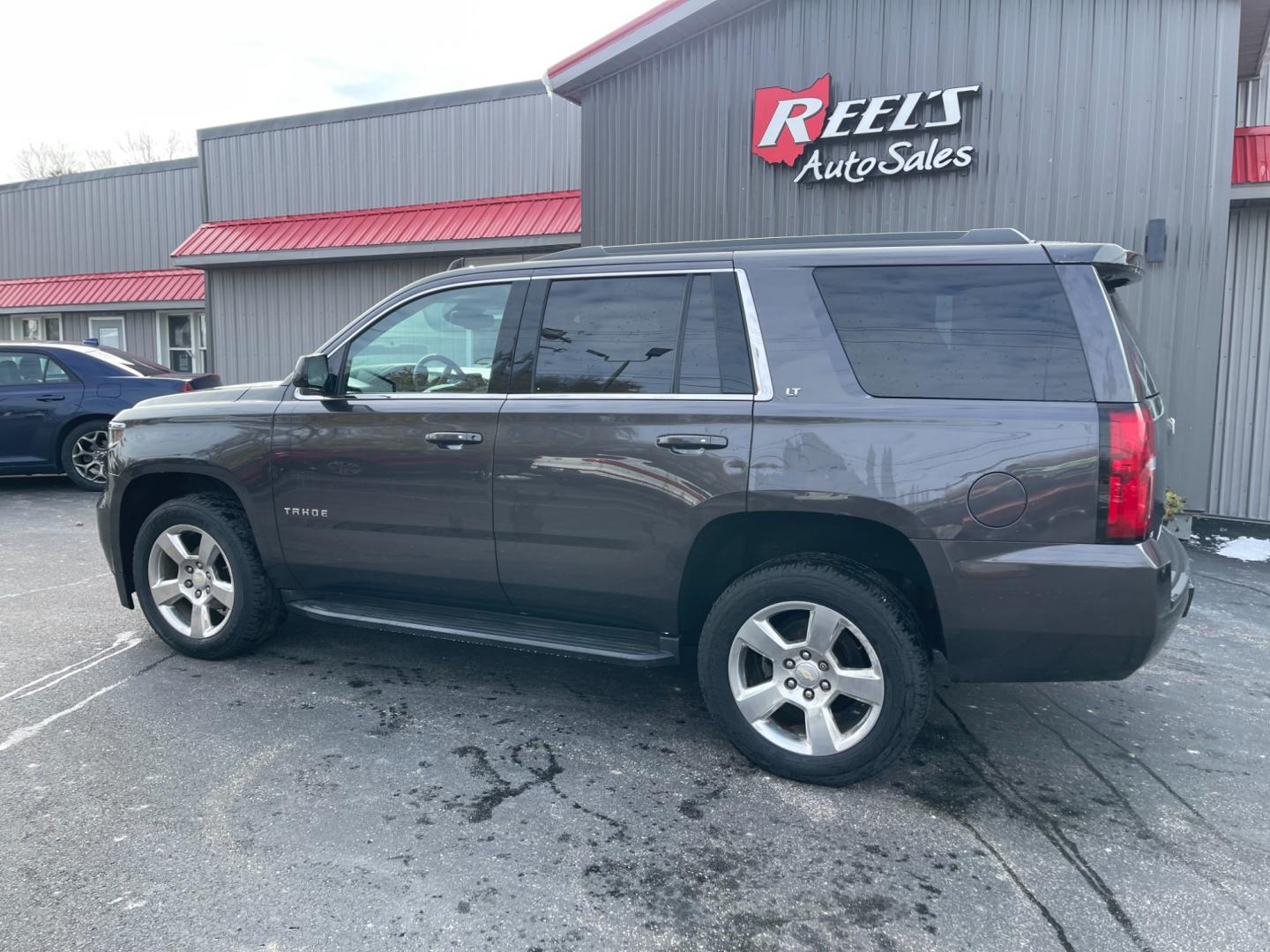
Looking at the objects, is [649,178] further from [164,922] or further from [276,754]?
[164,922]

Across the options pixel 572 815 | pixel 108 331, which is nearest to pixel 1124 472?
pixel 572 815

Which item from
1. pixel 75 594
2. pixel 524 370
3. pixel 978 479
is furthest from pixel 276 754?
pixel 75 594

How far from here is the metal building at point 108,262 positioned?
18.2m

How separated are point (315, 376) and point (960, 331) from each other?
9.03 feet

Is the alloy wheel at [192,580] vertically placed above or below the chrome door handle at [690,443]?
below

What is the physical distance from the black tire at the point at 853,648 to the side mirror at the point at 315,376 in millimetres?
2078

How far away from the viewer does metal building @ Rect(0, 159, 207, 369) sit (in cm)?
1822

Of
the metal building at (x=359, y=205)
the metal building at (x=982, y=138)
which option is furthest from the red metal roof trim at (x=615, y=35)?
the metal building at (x=359, y=205)

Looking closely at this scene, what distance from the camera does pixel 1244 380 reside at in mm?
8414

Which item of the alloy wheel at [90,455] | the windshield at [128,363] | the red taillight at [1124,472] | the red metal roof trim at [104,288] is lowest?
the alloy wheel at [90,455]

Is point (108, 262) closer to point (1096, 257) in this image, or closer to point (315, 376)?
point (315, 376)

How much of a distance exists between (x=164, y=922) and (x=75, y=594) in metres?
4.14

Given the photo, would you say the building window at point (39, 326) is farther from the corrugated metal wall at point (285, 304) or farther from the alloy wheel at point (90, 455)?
the alloy wheel at point (90, 455)

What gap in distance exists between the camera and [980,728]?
156 inches
